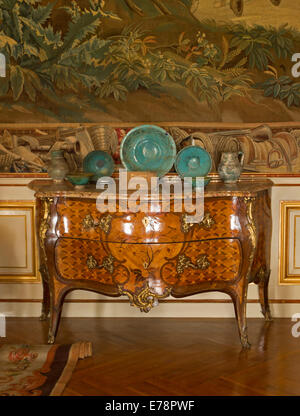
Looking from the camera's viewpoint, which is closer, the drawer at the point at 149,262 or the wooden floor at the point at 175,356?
the wooden floor at the point at 175,356

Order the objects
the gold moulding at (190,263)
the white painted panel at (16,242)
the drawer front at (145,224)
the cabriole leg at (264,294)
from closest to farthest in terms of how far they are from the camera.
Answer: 1. the drawer front at (145,224)
2. the gold moulding at (190,263)
3. the cabriole leg at (264,294)
4. the white painted panel at (16,242)

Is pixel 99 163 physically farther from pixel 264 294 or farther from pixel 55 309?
pixel 264 294

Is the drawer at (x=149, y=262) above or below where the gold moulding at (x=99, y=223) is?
below

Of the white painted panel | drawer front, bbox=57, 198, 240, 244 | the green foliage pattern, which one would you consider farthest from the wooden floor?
the green foliage pattern

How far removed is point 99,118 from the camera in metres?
4.92

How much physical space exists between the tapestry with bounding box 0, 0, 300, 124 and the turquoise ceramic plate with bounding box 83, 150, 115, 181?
0.42 metres

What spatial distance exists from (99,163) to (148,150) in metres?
0.43

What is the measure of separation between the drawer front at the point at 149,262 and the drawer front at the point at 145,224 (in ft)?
0.19

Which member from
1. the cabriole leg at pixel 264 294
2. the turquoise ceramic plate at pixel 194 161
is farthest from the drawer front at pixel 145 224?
the cabriole leg at pixel 264 294

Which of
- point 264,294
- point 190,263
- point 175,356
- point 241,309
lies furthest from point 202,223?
point 264,294

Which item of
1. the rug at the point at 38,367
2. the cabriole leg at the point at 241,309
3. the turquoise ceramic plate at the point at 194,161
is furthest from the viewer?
the turquoise ceramic plate at the point at 194,161

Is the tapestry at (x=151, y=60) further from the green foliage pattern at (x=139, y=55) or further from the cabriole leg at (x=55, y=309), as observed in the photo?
the cabriole leg at (x=55, y=309)

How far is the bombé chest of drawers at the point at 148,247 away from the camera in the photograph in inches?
160

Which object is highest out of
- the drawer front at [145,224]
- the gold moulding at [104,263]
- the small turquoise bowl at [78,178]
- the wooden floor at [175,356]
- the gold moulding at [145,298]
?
the small turquoise bowl at [78,178]
